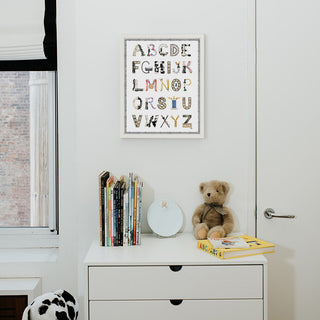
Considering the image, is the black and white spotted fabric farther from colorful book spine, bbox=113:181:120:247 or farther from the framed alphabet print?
the framed alphabet print

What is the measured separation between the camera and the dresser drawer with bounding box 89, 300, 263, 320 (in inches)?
56.2

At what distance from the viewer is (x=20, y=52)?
1.89 metres

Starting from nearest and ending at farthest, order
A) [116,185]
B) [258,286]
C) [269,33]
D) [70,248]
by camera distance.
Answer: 1. [258,286]
2. [116,185]
3. [269,33]
4. [70,248]

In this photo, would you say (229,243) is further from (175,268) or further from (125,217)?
(125,217)

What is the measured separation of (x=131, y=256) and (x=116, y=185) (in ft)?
1.04

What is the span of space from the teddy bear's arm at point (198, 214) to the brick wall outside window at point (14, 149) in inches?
38.4

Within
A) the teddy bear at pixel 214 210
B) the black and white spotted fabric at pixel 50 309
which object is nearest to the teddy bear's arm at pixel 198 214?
the teddy bear at pixel 214 210

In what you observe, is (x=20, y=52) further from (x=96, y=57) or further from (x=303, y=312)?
(x=303, y=312)

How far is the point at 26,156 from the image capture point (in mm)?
2084

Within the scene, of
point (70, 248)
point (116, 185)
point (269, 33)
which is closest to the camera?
point (116, 185)

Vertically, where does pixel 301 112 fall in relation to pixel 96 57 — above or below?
below

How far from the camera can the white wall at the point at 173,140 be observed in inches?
70.6

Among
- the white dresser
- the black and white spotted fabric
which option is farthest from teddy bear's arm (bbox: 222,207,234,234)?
the black and white spotted fabric

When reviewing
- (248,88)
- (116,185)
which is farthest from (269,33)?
(116,185)
